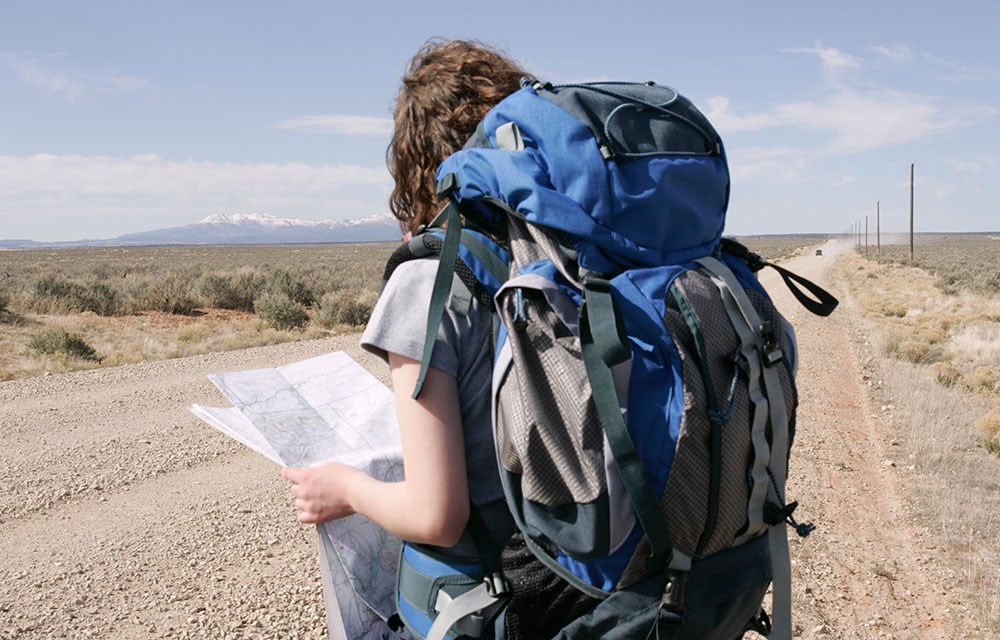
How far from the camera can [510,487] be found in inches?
48.9

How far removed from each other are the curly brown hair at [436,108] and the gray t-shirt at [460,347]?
0.88 ft

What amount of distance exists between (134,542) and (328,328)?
446 inches

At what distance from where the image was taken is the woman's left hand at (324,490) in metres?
1.49

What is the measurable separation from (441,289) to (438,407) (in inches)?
7.8

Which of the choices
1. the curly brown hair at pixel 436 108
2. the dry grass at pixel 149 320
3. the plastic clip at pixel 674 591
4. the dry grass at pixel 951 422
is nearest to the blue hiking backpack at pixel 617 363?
the plastic clip at pixel 674 591

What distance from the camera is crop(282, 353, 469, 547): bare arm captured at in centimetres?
130

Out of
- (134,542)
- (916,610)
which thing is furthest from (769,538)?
(134,542)

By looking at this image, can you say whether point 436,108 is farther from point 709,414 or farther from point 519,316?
point 709,414

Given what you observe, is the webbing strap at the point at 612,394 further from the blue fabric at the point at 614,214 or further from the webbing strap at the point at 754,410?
the webbing strap at the point at 754,410

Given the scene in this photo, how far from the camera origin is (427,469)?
1.32m

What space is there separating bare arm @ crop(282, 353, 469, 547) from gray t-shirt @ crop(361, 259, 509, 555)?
0.03m

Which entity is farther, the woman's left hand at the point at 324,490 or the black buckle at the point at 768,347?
the woman's left hand at the point at 324,490

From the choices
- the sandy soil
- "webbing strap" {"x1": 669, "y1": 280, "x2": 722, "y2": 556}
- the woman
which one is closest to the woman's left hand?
the woman

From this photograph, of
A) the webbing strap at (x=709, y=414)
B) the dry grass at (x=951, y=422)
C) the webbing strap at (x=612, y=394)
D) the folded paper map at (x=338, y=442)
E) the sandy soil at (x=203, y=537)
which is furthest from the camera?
the dry grass at (x=951, y=422)
